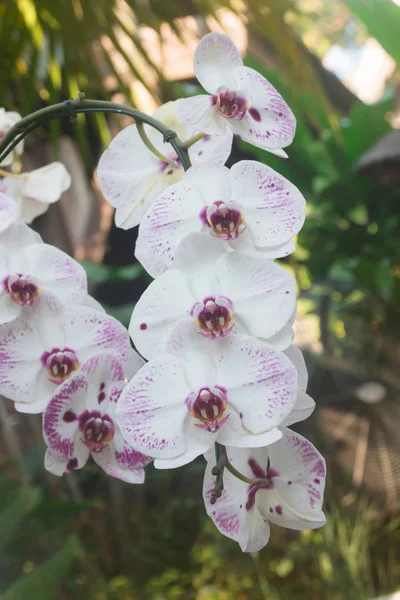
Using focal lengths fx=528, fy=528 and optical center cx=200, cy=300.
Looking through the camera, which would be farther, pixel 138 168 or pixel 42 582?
pixel 42 582

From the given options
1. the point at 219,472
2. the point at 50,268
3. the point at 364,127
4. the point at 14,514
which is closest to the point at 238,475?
the point at 219,472

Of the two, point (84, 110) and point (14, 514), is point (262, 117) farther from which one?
point (14, 514)

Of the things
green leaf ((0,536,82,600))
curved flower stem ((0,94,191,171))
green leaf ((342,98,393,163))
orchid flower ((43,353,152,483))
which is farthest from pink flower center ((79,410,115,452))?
green leaf ((342,98,393,163))

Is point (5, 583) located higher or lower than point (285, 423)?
lower

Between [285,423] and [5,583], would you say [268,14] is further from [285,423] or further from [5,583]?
[5,583]

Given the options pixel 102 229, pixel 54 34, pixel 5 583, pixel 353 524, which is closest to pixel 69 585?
pixel 5 583

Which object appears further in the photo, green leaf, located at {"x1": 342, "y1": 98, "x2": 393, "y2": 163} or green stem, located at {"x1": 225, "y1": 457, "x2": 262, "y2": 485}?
green leaf, located at {"x1": 342, "y1": 98, "x2": 393, "y2": 163}

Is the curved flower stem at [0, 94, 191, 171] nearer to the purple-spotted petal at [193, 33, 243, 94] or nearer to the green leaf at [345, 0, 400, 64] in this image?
the purple-spotted petal at [193, 33, 243, 94]
